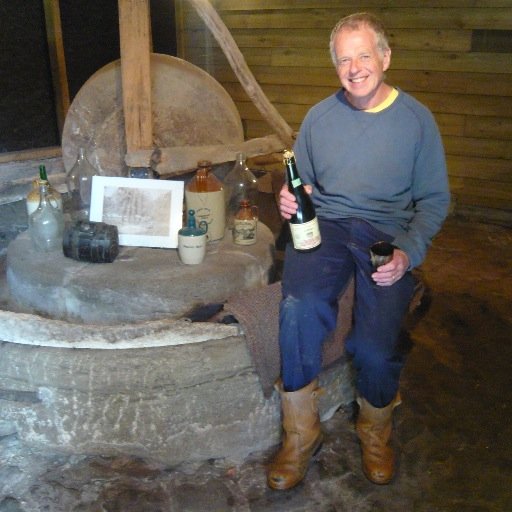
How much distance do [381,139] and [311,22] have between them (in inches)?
141

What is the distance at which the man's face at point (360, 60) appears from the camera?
6.59ft

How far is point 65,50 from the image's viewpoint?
4.71m

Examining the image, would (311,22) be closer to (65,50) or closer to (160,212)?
(65,50)

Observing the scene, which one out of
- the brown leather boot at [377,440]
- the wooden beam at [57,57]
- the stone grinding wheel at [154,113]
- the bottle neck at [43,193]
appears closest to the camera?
the brown leather boot at [377,440]

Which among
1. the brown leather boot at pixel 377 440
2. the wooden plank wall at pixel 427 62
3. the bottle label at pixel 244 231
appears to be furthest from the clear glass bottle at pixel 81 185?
the wooden plank wall at pixel 427 62

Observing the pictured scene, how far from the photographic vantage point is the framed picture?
7.93 ft

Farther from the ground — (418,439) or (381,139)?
(381,139)

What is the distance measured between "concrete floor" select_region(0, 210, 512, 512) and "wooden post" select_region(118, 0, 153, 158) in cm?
142

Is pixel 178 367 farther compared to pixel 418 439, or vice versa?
pixel 418 439

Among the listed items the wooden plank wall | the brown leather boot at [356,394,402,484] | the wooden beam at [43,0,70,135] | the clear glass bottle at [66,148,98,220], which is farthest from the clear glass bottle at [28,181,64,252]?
the wooden plank wall

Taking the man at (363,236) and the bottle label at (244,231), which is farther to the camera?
the bottle label at (244,231)

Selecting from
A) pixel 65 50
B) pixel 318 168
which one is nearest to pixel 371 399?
pixel 318 168

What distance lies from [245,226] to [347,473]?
1077 mm

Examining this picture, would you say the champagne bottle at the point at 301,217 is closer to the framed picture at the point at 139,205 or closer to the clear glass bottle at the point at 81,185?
the framed picture at the point at 139,205
